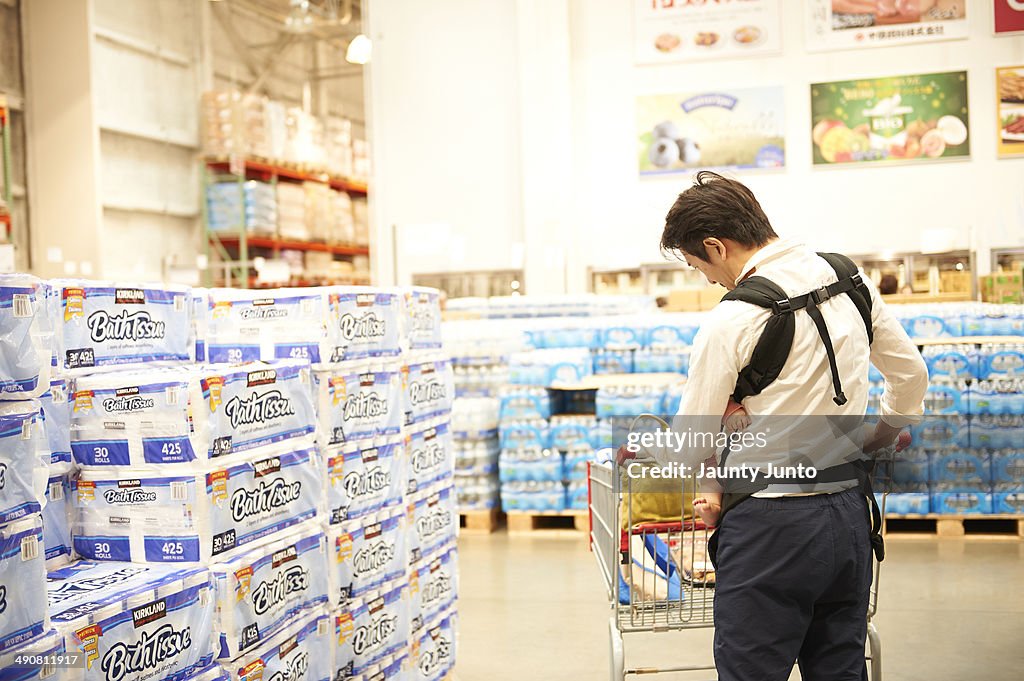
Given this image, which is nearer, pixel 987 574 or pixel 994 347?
pixel 987 574

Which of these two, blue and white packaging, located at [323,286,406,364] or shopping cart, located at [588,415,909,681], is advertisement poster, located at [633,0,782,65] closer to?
blue and white packaging, located at [323,286,406,364]

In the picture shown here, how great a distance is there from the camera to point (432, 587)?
4.31 meters

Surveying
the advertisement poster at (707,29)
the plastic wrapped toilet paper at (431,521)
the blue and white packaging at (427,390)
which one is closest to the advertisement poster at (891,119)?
the advertisement poster at (707,29)

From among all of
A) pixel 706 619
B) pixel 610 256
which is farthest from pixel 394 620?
pixel 610 256

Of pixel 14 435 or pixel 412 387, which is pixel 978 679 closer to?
pixel 412 387

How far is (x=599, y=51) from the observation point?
1385cm

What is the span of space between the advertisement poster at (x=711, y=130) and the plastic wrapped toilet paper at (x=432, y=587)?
390 inches

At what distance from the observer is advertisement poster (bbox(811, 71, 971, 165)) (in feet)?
41.9

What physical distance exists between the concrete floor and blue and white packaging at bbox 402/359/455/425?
1268 mm

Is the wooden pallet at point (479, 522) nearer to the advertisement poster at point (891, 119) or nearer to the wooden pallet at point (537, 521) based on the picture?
the wooden pallet at point (537, 521)

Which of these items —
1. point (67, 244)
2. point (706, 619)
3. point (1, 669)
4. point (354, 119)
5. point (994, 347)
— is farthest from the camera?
point (354, 119)

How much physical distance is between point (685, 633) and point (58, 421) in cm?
347

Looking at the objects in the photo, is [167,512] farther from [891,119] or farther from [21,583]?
[891,119]

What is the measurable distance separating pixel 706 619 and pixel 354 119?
17.5m
